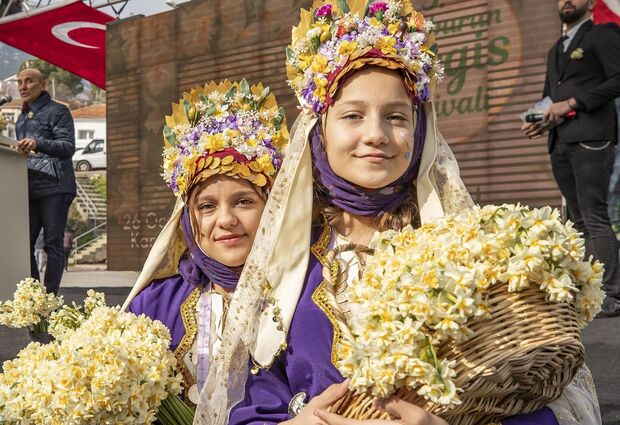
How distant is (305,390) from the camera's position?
2205 mm

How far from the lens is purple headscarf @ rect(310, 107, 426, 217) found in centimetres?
236

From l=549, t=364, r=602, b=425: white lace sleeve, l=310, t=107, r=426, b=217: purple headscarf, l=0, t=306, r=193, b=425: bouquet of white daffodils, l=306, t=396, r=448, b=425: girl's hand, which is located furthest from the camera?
l=310, t=107, r=426, b=217: purple headscarf

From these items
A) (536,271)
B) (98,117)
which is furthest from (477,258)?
(98,117)

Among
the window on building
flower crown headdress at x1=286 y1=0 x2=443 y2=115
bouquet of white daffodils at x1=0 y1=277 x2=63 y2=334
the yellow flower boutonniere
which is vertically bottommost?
the window on building

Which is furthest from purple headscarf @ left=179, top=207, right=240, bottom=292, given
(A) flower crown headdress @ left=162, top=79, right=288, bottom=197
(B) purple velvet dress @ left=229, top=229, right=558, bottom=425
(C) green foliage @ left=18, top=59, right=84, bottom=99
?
(C) green foliage @ left=18, top=59, right=84, bottom=99

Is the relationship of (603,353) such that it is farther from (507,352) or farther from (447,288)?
(447,288)

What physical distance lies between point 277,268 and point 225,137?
881mm

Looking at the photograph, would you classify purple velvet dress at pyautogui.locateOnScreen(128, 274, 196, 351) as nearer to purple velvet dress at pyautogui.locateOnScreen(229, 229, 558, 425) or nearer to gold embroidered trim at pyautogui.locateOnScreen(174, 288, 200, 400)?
gold embroidered trim at pyautogui.locateOnScreen(174, 288, 200, 400)

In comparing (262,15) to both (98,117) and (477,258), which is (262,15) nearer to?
(477,258)

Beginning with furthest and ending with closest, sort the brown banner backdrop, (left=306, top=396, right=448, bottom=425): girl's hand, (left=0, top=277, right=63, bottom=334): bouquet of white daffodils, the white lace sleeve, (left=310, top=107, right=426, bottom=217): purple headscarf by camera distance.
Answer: the brown banner backdrop, (left=0, top=277, right=63, bottom=334): bouquet of white daffodils, (left=310, top=107, right=426, bottom=217): purple headscarf, the white lace sleeve, (left=306, top=396, right=448, bottom=425): girl's hand

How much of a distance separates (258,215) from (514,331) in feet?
4.81

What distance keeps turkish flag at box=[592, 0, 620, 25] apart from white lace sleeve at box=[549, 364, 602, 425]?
22.1 ft

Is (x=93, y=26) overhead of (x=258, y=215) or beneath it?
overhead

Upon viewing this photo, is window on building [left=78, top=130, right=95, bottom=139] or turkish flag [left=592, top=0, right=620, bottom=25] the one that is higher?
turkish flag [left=592, top=0, right=620, bottom=25]
